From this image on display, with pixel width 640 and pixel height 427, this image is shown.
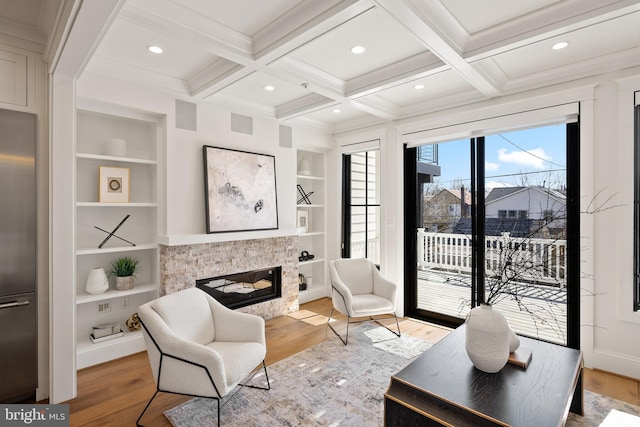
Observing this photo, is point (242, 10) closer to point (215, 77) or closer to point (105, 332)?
point (215, 77)

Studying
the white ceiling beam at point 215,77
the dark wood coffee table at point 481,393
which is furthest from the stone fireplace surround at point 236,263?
the dark wood coffee table at point 481,393

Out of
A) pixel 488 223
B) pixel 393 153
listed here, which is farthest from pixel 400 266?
pixel 393 153

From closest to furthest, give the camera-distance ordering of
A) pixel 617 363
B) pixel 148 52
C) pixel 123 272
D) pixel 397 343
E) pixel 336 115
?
pixel 148 52 → pixel 617 363 → pixel 123 272 → pixel 397 343 → pixel 336 115

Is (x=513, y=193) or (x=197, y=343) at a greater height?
(x=513, y=193)

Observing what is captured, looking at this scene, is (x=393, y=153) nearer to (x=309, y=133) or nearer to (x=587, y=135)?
(x=309, y=133)

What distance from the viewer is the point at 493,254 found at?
11.7 feet

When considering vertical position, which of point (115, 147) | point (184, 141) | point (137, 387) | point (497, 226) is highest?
point (184, 141)

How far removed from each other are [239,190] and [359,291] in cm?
185

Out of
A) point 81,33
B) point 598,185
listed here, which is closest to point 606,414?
point 598,185

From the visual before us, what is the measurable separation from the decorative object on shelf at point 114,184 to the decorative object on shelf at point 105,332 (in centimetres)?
120

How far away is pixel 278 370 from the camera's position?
9.36 feet

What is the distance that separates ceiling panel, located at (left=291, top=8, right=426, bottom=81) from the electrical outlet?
294 centimetres

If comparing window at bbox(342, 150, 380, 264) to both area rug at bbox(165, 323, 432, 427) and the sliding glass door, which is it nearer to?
the sliding glass door

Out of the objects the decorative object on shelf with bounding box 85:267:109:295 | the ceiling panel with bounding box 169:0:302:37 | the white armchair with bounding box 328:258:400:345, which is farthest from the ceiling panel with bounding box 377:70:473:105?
the decorative object on shelf with bounding box 85:267:109:295
